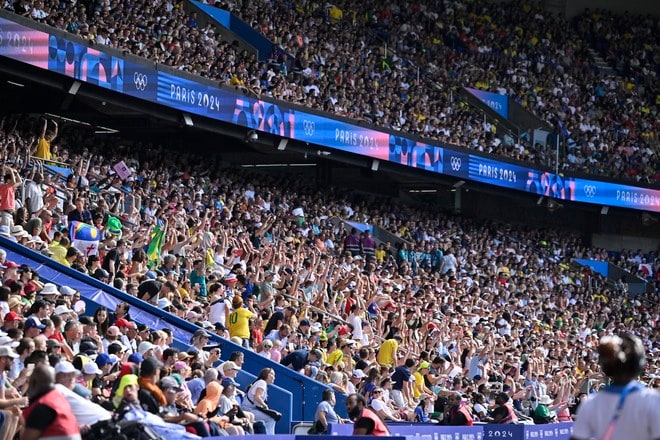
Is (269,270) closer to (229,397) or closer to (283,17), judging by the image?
(229,397)

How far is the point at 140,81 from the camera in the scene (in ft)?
76.7

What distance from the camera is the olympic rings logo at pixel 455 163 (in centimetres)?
3221

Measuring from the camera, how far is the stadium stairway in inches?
599

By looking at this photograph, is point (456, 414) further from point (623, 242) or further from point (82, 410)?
point (623, 242)

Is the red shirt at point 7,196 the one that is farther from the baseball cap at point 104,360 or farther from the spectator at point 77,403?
the spectator at point 77,403

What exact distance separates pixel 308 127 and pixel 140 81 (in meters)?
5.44

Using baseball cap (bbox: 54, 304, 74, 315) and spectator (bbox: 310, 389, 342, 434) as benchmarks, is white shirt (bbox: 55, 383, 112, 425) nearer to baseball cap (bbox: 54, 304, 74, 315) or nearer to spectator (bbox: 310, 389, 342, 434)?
baseball cap (bbox: 54, 304, 74, 315)

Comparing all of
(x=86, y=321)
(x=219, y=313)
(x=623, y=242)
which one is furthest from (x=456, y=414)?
(x=623, y=242)

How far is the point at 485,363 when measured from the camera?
21797 mm

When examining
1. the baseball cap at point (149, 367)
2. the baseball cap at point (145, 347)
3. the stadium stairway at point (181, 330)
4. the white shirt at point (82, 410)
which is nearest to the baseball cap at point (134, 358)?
the baseball cap at point (145, 347)

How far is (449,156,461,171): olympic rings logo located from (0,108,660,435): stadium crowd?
1598 millimetres

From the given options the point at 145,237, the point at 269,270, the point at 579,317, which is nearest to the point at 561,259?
the point at 579,317

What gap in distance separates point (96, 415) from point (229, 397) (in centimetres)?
369

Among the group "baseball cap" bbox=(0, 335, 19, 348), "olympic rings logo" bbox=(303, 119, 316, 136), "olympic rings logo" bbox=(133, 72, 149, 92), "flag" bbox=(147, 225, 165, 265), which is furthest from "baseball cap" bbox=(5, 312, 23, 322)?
"olympic rings logo" bbox=(303, 119, 316, 136)
